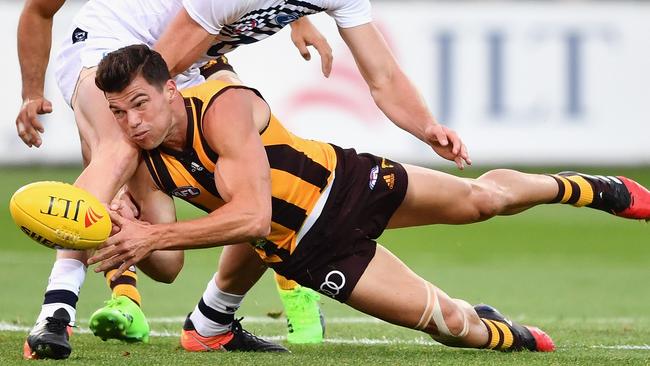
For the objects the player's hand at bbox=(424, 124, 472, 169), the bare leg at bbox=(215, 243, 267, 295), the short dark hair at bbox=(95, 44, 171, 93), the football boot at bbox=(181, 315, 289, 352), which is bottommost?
the football boot at bbox=(181, 315, 289, 352)

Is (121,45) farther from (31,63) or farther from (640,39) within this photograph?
(640,39)

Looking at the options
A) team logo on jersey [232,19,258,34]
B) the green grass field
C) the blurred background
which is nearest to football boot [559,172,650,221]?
the green grass field

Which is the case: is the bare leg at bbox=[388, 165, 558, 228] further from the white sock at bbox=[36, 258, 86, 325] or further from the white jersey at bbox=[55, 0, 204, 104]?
the white sock at bbox=[36, 258, 86, 325]

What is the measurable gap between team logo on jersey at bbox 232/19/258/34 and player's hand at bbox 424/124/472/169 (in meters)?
1.04

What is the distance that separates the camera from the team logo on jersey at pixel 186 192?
6.00m

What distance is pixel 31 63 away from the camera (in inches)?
269

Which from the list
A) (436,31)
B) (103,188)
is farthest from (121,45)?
(436,31)

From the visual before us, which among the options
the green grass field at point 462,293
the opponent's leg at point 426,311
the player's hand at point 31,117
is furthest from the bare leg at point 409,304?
the player's hand at point 31,117

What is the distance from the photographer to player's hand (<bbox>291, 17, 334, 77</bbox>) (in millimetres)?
7376

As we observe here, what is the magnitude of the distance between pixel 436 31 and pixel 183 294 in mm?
7816

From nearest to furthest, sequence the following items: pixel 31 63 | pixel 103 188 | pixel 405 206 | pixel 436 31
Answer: pixel 103 188
pixel 405 206
pixel 31 63
pixel 436 31

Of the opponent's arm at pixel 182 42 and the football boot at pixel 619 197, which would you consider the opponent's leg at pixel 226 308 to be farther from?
the football boot at pixel 619 197

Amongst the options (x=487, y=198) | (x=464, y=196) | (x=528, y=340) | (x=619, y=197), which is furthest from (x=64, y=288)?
(x=619, y=197)

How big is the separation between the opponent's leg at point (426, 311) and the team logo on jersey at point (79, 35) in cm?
185
